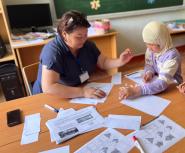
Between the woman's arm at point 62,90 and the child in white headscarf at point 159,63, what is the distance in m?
0.16

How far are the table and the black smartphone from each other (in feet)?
0.08

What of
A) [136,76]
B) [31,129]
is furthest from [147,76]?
[31,129]

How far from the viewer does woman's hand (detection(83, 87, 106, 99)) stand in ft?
4.09

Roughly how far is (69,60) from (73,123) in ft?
1.80

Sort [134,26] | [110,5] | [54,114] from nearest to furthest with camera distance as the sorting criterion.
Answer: [54,114] < [110,5] < [134,26]

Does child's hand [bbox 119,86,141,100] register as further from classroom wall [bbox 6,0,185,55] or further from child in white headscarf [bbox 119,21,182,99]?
classroom wall [bbox 6,0,185,55]

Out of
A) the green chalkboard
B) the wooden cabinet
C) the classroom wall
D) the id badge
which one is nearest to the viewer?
the id badge

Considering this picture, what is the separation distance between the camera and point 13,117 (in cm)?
112

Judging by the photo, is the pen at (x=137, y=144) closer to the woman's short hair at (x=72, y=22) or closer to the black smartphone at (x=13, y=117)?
the black smartphone at (x=13, y=117)

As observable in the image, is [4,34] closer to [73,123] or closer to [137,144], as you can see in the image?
[73,123]

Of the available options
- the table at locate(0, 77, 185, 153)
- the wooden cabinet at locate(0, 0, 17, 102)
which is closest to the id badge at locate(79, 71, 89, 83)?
the table at locate(0, 77, 185, 153)

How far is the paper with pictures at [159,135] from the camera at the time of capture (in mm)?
873

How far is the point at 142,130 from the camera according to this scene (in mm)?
968

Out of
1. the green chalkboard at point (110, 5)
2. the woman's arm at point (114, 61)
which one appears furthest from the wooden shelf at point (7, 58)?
the woman's arm at point (114, 61)
